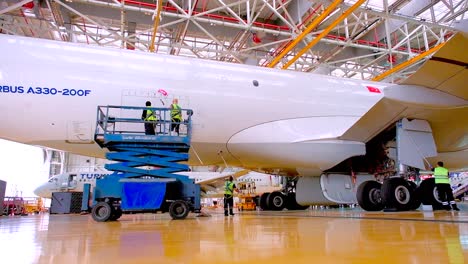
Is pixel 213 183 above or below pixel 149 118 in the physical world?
below

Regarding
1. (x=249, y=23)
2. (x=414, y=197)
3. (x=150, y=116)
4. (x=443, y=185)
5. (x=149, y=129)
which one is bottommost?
(x=414, y=197)

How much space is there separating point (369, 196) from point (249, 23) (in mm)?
8171

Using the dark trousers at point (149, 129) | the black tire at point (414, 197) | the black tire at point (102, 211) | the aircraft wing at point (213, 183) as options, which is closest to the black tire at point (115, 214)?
the black tire at point (102, 211)

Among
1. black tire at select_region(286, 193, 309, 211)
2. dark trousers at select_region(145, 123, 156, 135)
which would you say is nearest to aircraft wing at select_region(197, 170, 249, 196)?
black tire at select_region(286, 193, 309, 211)

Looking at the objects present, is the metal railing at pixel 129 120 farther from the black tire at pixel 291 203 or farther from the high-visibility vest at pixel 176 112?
the black tire at pixel 291 203

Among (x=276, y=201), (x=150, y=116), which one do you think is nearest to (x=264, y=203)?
(x=276, y=201)

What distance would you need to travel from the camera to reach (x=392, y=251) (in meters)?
1.97

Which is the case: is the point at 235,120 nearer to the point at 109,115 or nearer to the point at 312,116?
the point at 312,116

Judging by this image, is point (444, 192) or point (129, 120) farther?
point (444, 192)

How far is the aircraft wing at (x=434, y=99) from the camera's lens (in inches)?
221

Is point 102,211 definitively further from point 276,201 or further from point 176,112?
point 276,201

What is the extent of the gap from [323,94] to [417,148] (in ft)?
7.74

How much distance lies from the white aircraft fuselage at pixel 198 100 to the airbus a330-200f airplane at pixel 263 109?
0.02m

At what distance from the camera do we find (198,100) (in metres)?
7.02
